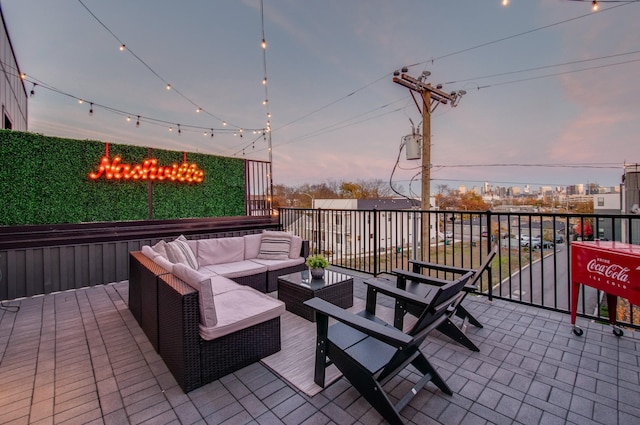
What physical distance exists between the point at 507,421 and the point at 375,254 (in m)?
2.84

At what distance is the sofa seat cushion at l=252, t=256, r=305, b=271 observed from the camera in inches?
155

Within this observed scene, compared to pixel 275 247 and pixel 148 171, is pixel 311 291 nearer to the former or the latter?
pixel 275 247

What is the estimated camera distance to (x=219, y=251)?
13.9ft

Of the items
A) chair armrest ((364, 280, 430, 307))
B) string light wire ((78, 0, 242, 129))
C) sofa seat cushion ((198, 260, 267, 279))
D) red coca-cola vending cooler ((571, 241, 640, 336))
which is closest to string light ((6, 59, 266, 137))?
Result: string light wire ((78, 0, 242, 129))

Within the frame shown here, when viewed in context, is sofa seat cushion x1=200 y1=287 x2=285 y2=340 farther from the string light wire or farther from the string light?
the string light

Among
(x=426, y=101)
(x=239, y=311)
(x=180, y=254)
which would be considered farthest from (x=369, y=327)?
(x=426, y=101)

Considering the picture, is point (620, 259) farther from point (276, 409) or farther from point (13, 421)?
point (13, 421)

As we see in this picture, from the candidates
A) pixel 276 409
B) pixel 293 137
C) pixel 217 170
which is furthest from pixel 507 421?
pixel 293 137

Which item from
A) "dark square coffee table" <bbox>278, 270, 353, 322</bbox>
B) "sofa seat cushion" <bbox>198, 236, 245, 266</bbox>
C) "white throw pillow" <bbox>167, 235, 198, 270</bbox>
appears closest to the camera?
"dark square coffee table" <bbox>278, 270, 353, 322</bbox>

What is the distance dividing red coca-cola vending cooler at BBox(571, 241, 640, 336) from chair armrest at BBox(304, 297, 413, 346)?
6.45 feet

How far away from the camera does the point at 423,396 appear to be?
1725mm

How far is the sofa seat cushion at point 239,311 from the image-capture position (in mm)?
1928

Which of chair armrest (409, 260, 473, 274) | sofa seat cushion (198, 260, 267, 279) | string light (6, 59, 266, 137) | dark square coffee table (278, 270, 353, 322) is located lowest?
dark square coffee table (278, 270, 353, 322)

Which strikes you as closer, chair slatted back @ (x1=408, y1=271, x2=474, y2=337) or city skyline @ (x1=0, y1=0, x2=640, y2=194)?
chair slatted back @ (x1=408, y1=271, x2=474, y2=337)
